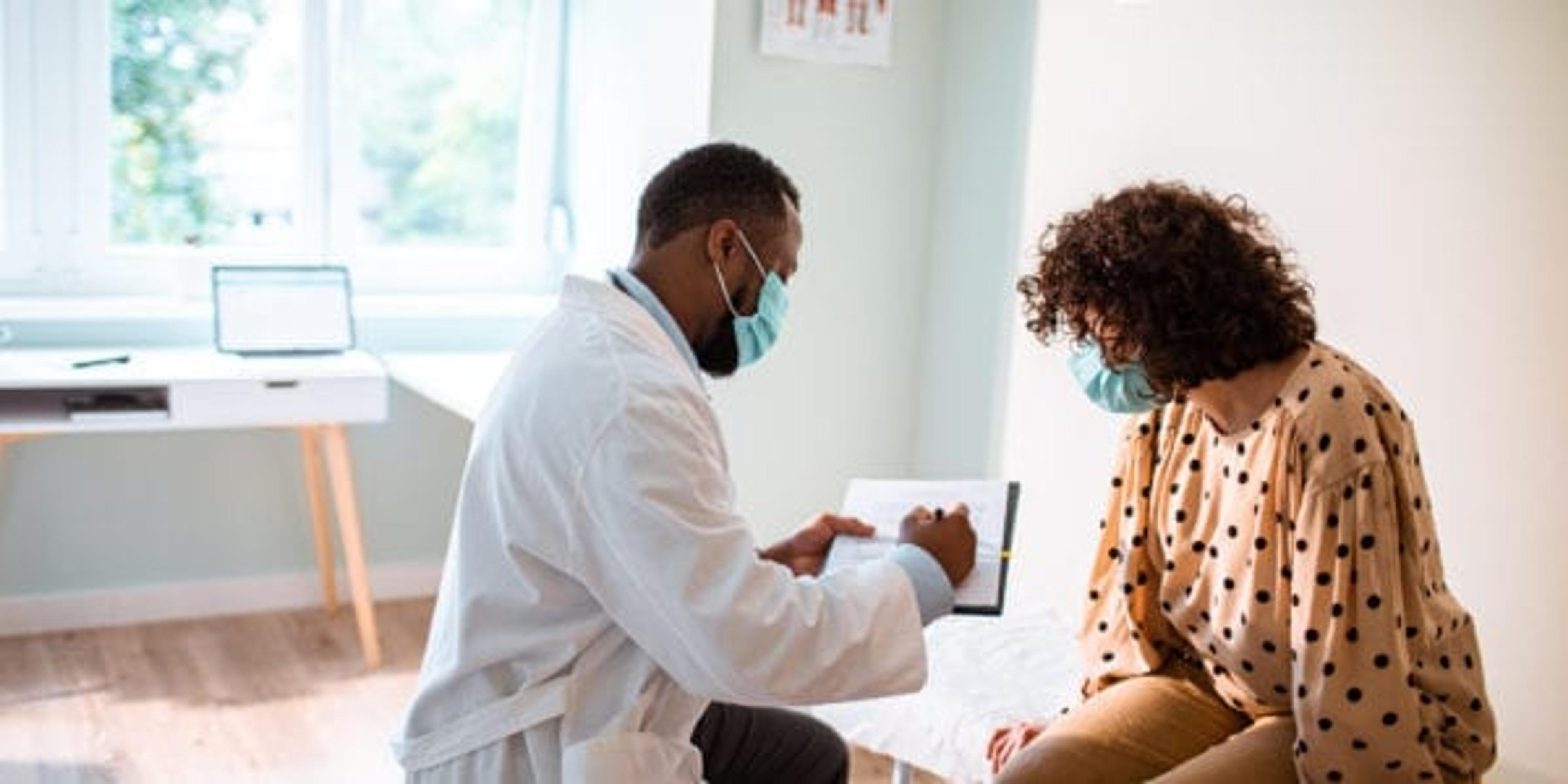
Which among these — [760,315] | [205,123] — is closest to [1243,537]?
[760,315]

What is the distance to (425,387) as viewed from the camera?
11.3ft

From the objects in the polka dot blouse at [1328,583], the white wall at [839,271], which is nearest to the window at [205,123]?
the white wall at [839,271]

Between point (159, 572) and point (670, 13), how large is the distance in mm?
1775

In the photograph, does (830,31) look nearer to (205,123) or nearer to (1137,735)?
(205,123)

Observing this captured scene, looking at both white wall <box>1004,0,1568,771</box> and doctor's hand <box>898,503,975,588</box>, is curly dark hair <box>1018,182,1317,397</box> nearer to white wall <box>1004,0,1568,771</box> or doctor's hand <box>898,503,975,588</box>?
doctor's hand <box>898,503,975,588</box>

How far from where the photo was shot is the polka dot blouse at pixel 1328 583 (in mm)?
1666

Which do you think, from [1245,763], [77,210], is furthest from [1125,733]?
[77,210]

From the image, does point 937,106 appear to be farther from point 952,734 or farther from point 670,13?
point 952,734

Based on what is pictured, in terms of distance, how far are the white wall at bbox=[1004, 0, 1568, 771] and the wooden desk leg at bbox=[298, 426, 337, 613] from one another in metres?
1.99

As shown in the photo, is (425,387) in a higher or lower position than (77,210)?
lower

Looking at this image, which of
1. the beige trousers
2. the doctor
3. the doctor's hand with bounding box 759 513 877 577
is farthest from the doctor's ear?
the beige trousers

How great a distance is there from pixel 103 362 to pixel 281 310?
0.42 meters

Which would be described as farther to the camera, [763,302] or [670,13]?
[670,13]

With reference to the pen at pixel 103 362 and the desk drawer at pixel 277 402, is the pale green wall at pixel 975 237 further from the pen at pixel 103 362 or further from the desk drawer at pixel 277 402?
the pen at pixel 103 362
